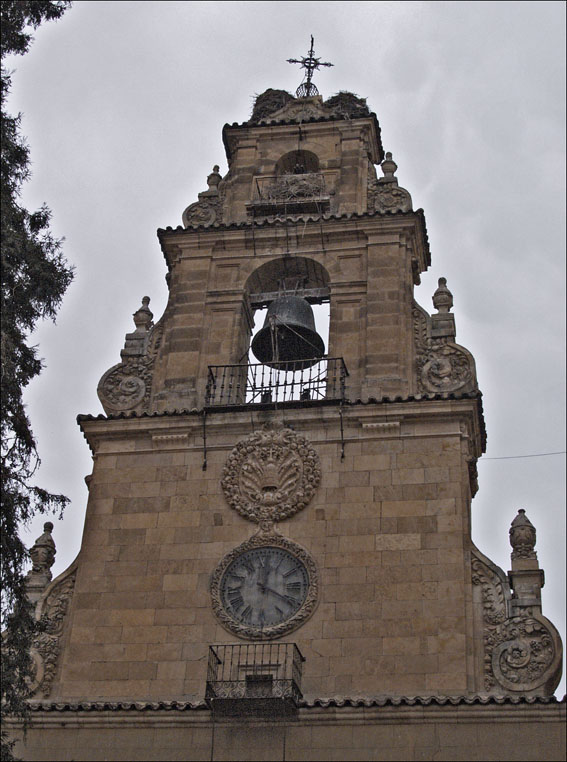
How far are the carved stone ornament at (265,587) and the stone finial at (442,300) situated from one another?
468cm

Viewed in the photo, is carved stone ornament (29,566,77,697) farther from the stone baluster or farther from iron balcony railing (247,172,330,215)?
iron balcony railing (247,172,330,215)

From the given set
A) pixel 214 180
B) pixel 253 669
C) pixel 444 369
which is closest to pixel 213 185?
pixel 214 180

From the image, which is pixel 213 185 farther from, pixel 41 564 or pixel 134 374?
pixel 41 564

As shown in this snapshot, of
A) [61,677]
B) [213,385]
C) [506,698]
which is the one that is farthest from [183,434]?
[506,698]

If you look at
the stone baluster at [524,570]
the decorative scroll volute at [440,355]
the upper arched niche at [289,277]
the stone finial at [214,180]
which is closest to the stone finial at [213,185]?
the stone finial at [214,180]

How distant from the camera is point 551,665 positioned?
1908 cm

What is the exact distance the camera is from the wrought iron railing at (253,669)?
766 inches

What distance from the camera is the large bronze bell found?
2312cm

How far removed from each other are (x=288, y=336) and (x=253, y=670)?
5.87m

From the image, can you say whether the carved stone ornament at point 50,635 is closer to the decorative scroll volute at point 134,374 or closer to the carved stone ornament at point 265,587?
the carved stone ornament at point 265,587

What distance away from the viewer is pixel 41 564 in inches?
843

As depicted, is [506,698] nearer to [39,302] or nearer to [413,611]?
[413,611]

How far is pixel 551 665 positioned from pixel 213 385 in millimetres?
6853

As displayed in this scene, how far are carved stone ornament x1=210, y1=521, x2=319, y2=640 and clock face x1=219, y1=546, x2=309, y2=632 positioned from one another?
0.05ft
